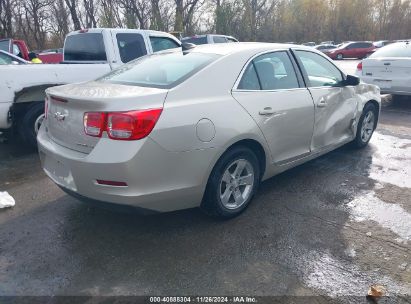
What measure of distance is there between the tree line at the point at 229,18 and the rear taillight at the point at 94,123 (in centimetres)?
2858

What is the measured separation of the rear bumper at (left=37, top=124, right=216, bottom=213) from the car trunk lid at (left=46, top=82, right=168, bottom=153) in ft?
0.36

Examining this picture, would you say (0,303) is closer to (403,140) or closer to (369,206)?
(369,206)

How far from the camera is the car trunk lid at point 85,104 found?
273 cm

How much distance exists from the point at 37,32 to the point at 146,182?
41.9 metres

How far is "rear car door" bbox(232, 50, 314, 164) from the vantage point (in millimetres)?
3416

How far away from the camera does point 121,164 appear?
2627 millimetres

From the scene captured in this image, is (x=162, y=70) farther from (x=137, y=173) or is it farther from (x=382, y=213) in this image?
(x=382, y=213)

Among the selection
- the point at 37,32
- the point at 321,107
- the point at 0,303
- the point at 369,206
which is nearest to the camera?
the point at 0,303

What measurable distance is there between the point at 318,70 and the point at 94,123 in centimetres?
293

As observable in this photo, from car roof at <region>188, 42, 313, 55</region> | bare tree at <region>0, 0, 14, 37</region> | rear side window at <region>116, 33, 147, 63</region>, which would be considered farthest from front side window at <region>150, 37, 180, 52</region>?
bare tree at <region>0, 0, 14, 37</region>

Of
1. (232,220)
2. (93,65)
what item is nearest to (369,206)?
(232,220)

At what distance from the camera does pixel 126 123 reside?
2646 mm

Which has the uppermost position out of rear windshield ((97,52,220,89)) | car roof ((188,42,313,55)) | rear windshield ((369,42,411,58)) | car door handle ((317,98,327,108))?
car roof ((188,42,313,55))

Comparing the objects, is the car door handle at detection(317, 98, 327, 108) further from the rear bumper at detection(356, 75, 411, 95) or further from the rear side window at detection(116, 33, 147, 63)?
the rear bumper at detection(356, 75, 411, 95)
